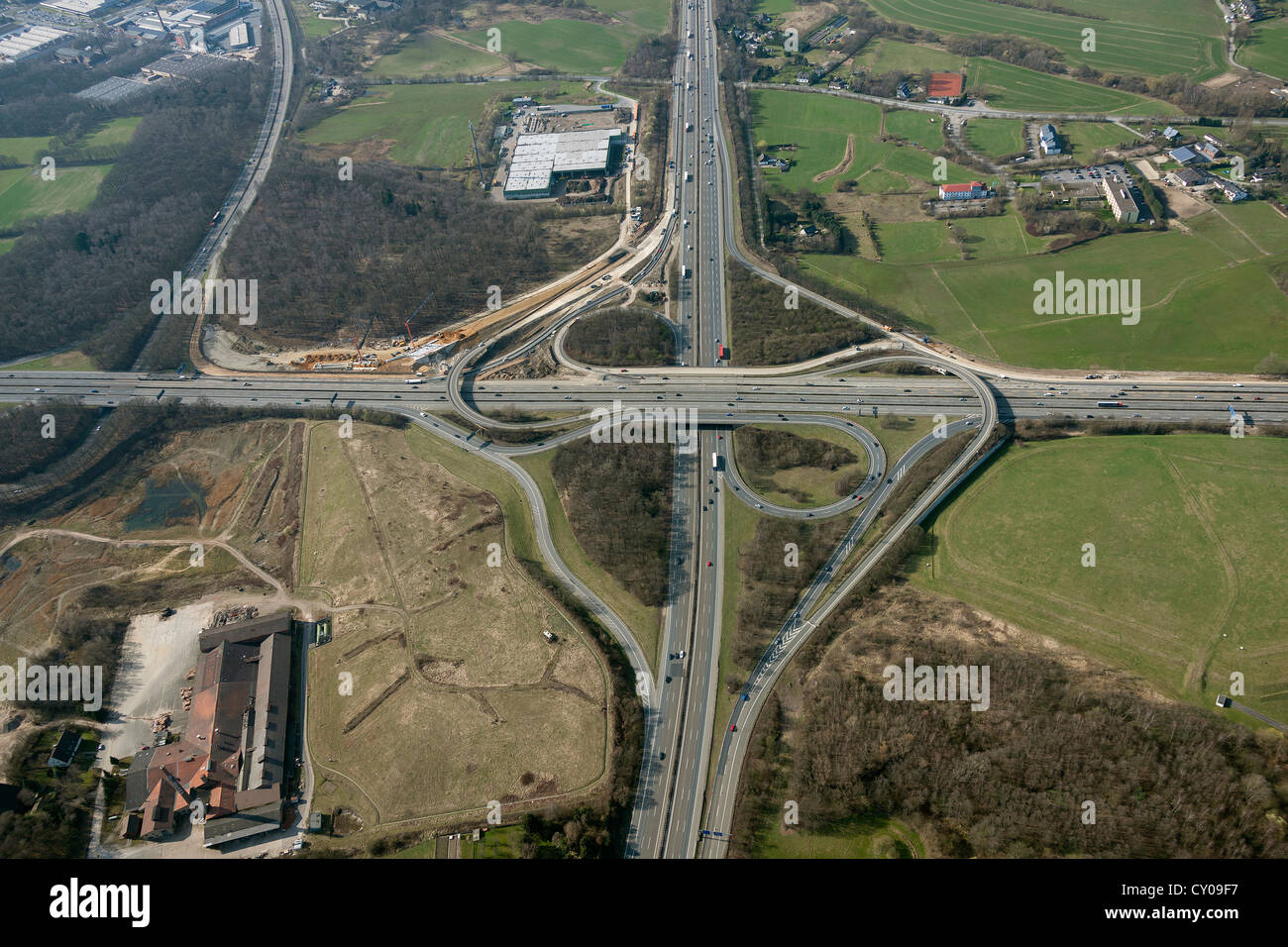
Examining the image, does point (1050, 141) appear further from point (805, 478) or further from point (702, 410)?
point (805, 478)

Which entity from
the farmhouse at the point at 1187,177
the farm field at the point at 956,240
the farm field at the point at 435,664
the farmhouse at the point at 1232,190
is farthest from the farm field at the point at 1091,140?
the farm field at the point at 435,664

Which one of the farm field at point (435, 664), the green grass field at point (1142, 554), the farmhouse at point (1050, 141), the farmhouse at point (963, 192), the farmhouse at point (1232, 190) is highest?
the farmhouse at point (1050, 141)

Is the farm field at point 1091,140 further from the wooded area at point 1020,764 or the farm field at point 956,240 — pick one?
the wooded area at point 1020,764

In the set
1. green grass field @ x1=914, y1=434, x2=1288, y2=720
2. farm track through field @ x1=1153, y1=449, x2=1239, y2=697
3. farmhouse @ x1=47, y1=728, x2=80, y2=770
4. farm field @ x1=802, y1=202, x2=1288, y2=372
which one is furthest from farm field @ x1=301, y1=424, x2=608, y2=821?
farm field @ x1=802, y1=202, x2=1288, y2=372

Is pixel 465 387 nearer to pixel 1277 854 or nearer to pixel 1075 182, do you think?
pixel 1277 854

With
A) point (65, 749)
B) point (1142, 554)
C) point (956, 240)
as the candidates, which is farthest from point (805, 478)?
point (65, 749)
